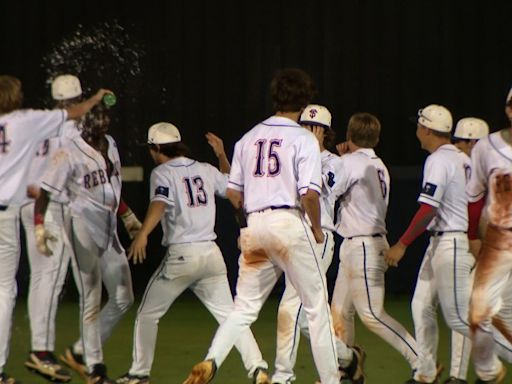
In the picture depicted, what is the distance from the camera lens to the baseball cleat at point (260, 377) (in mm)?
7371

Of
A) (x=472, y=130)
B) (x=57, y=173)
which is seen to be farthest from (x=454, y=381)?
(x=57, y=173)

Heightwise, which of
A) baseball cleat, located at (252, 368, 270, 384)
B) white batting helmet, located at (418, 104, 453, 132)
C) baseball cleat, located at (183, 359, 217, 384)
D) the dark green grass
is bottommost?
the dark green grass

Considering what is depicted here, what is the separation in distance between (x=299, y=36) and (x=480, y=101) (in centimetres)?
252

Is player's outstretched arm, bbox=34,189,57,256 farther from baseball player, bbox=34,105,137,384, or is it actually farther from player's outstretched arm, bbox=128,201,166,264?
player's outstretched arm, bbox=128,201,166,264

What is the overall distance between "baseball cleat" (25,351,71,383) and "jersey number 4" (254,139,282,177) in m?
1.90

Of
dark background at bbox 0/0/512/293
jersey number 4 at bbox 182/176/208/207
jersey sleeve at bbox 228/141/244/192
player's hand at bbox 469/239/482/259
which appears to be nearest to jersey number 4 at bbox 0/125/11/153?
jersey number 4 at bbox 182/176/208/207

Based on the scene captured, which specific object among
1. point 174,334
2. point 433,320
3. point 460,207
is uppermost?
point 460,207

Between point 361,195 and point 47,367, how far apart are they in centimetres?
242

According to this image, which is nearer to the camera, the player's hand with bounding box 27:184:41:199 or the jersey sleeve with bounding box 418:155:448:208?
the jersey sleeve with bounding box 418:155:448:208

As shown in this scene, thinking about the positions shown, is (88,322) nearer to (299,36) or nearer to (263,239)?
(263,239)

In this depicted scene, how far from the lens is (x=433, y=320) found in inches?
300

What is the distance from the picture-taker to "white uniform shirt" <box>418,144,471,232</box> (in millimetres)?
7488

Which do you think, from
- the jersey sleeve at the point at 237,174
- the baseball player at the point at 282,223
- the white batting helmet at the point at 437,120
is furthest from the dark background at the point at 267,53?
the baseball player at the point at 282,223

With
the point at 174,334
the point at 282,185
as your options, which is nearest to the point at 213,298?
the point at 282,185
